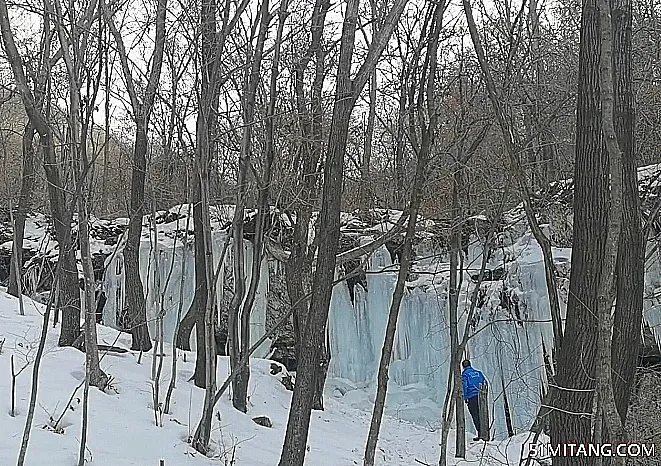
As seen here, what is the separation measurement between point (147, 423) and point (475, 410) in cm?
561

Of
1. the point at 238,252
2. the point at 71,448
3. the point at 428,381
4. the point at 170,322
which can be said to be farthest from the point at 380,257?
the point at 71,448

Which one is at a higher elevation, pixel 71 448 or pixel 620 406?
pixel 620 406

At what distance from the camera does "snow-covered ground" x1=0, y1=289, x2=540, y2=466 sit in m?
5.48

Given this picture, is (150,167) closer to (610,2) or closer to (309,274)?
(309,274)

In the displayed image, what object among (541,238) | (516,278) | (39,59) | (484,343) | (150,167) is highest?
(39,59)

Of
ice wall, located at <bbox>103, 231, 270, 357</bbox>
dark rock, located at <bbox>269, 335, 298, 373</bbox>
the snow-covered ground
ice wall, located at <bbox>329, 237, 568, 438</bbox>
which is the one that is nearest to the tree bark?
the snow-covered ground

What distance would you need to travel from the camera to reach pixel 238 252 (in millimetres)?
7383

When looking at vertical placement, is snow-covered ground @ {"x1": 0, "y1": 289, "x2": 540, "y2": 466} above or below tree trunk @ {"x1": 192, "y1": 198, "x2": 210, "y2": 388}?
below

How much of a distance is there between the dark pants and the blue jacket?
0.13 m

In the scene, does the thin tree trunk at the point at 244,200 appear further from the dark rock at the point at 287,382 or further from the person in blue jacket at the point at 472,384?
the person in blue jacket at the point at 472,384

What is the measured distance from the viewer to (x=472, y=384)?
1012 cm

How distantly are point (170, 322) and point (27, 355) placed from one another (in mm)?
5851

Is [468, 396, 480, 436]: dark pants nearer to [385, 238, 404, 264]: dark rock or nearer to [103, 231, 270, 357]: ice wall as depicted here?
[385, 238, 404, 264]: dark rock

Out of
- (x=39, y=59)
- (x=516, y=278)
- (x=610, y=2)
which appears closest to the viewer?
Answer: (x=610, y=2)
